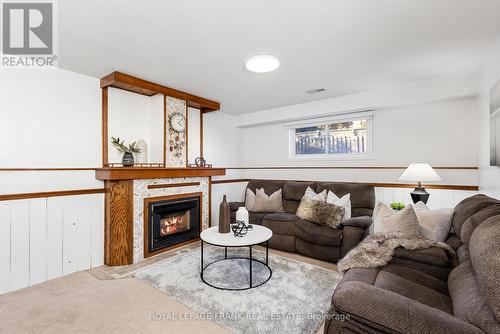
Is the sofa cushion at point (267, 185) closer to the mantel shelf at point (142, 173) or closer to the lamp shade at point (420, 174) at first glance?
the mantel shelf at point (142, 173)

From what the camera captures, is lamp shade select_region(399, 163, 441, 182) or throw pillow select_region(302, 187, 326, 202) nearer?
lamp shade select_region(399, 163, 441, 182)

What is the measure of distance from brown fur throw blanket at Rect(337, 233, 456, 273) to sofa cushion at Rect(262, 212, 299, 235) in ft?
4.55

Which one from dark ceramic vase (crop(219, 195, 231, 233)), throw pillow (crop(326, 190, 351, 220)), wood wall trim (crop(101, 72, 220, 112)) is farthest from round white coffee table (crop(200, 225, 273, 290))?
wood wall trim (crop(101, 72, 220, 112))

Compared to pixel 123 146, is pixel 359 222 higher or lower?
lower

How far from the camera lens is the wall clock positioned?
11.3ft

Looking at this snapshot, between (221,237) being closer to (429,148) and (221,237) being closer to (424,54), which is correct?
(424,54)

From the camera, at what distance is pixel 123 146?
312cm

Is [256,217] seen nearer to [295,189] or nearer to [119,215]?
[295,189]

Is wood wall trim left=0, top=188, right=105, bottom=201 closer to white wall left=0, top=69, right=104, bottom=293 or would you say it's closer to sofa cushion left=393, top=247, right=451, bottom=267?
white wall left=0, top=69, right=104, bottom=293

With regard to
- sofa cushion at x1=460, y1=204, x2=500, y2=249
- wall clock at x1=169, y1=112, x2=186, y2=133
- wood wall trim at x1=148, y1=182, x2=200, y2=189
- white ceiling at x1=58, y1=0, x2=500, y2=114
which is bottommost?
sofa cushion at x1=460, y1=204, x2=500, y2=249

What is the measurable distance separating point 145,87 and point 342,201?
306 cm

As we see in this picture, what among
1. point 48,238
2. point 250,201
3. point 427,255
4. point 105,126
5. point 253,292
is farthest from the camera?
point 250,201

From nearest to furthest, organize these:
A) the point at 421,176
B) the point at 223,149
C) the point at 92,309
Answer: the point at 92,309, the point at 421,176, the point at 223,149

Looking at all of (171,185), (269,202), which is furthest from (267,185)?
(171,185)
